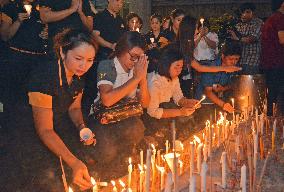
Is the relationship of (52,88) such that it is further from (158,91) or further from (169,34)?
(169,34)

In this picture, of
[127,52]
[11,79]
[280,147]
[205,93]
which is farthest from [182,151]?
[205,93]

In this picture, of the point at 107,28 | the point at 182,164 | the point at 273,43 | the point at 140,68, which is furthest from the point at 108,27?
the point at 273,43

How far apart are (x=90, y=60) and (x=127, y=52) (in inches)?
39.7

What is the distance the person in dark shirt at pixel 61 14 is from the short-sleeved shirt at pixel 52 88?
1.03m

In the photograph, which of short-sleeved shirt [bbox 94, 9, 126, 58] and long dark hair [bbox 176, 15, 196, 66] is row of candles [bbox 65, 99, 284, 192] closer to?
long dark hair [bbox 176, 15, 196, 66]

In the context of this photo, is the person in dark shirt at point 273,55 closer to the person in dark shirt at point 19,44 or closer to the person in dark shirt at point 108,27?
the person in dark shirt at point 108,27

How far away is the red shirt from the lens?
6910 mm

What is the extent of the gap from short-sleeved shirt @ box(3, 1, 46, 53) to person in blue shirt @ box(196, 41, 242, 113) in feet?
9.15

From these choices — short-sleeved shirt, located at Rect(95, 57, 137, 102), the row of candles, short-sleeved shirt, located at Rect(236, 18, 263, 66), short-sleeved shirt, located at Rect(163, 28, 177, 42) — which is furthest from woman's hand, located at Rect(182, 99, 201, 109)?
short-sleeved shirt, located at Rect(236, 18, 263, 66)

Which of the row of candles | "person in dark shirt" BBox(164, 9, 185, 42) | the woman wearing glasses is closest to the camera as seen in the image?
the row of candles

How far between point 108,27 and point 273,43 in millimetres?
2967

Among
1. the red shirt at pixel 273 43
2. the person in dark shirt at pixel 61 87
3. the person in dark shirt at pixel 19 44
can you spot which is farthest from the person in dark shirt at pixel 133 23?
the person in dark shirt at pixel 61 87

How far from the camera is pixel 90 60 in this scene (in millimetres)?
3406

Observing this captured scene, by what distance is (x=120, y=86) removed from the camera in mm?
4324
